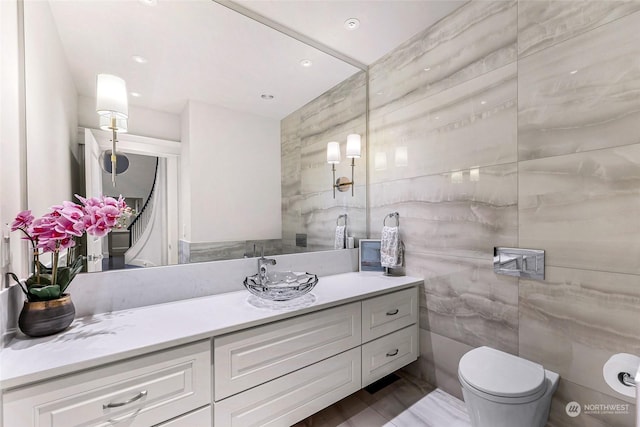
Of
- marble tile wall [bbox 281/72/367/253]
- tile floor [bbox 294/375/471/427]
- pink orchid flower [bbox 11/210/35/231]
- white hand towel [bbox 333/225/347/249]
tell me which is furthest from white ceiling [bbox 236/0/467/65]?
tile floor [bbox 294/375/471/427]

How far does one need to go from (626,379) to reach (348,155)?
6.30 ft

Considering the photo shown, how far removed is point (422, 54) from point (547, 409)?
215 cm

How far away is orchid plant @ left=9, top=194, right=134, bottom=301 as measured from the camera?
98 centimetres

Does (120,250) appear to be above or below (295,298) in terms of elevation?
above

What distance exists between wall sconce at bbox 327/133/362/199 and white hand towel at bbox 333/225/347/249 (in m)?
0.26

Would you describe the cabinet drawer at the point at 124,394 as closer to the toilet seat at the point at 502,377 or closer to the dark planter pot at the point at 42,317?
the dark planter pot at the point at 42,317

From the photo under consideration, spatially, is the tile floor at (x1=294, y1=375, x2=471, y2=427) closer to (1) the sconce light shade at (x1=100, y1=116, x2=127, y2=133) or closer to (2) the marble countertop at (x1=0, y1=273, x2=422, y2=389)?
(2) the marble countertop at (x1=0, y1=273, x2=422, y2=389)

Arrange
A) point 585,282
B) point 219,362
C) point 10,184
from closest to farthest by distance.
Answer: point 10,184 < point 219,362 < point 585,282

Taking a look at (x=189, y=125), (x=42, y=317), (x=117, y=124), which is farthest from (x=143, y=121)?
(x=42, y=317)

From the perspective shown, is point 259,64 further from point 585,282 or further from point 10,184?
point 585,282

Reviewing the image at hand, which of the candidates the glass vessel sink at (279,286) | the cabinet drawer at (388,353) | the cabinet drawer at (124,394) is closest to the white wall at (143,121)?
the glass vessel sink at (279,286)

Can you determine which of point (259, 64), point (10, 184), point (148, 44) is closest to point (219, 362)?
point (10, 184)

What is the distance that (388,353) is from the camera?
174 centimetres

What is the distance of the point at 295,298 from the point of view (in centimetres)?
147
